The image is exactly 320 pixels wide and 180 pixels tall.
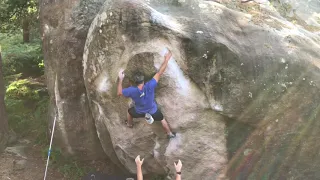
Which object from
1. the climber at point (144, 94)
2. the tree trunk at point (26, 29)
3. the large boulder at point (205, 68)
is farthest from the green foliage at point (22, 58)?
the climber at point (144, 94)

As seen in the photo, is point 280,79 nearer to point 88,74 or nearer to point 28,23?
point 88,74

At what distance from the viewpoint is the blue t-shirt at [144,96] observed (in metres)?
6.80

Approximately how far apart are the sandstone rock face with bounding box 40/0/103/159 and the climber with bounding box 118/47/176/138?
7.55 ft

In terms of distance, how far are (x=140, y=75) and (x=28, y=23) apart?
9356 millimetres

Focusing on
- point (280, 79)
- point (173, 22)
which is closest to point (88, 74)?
point (173, 22)

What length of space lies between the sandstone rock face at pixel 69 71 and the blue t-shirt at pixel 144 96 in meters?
2.76

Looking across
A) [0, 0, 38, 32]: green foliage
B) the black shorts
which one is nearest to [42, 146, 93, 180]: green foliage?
the black shorts

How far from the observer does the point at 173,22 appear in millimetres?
7055

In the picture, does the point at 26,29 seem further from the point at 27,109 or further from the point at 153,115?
the point at 153,115

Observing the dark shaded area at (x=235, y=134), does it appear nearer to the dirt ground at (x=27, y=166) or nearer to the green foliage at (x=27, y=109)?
the dirt ground at (x=27, y=166)

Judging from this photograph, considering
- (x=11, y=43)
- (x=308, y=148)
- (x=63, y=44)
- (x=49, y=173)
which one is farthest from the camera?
(x=11, y=43)

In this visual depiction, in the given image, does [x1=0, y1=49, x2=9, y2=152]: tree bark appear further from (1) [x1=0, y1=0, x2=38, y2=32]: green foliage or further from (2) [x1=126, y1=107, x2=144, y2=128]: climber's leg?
(2) [x1=126, y1=107, x2=144, y2=128]: climber's leg

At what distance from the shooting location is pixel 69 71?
30.1 feet

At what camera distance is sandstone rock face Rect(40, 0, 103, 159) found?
29.1 feet
